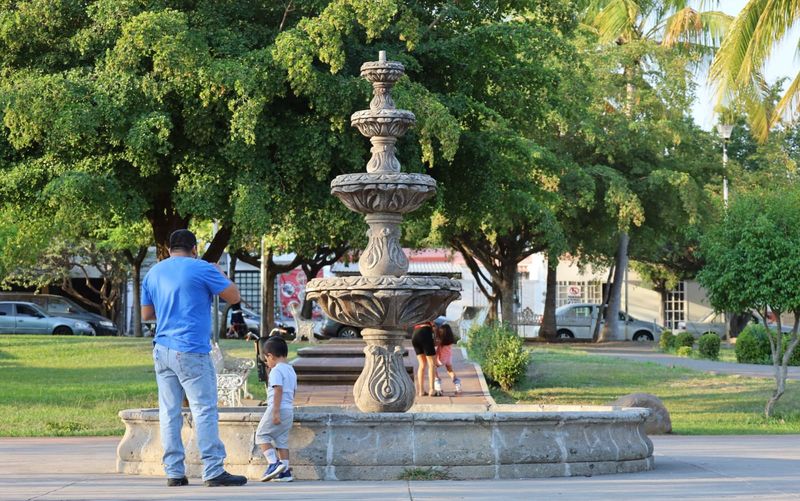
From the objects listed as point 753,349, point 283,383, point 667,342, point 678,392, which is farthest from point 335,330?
point 283,383

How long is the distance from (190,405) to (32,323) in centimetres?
3886

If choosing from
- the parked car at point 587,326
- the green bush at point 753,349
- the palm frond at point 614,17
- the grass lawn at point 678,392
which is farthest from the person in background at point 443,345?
the parked car at point 587,326

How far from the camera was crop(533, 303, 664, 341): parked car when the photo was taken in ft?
165

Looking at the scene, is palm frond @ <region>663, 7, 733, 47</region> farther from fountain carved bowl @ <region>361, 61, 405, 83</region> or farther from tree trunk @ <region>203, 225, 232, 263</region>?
fountain carved bowl @ <region>361, 61, 405, 83</region>

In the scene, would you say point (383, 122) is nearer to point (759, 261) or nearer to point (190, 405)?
point (190, 405)

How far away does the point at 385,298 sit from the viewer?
1056 centimetres

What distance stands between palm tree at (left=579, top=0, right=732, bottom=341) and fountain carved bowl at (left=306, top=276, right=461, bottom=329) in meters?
27.3

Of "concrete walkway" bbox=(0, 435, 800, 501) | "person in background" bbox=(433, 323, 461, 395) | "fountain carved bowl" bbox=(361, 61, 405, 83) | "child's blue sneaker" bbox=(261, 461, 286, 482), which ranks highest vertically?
"fountain carved bowl" bbox=(361, 61, 405, 83)

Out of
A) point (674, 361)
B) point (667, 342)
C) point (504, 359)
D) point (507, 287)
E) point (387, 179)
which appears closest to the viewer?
point (387, 179)

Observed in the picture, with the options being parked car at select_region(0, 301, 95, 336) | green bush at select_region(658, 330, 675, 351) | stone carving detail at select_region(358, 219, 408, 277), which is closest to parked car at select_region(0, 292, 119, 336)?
parked car at select_region(0, 301, 95, 336)

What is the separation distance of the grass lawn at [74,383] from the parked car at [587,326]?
733 inches

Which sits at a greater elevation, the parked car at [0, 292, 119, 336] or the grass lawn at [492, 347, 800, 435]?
the parked car at [0, 292, 119, 336]

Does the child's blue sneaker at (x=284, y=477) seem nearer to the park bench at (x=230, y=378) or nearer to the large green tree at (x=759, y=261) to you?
the park bench at (x=230, y=378)

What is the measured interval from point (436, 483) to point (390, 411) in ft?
5.05
